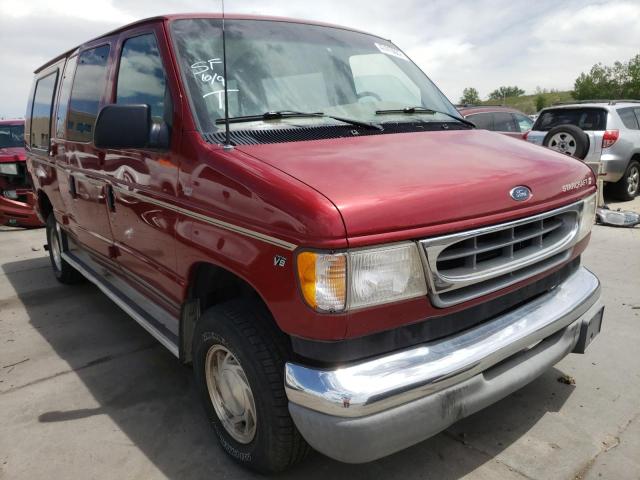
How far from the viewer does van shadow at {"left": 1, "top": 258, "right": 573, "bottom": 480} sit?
2.58m

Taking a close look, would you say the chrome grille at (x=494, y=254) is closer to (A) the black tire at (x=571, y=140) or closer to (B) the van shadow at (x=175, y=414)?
(B) the van shadow at (x=175, y=414)

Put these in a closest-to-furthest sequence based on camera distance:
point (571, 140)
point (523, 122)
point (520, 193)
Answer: point (520, 193), point (571, 140), point (523, 122)

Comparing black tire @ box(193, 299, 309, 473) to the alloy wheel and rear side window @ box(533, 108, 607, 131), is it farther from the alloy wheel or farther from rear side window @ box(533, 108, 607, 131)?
rear side window @ box(533, 108, 607, 131)

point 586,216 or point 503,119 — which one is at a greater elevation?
point 503,119

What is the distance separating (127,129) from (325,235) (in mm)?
1283

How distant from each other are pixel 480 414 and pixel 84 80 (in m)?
3.64

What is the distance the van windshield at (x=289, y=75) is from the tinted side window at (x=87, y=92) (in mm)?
1117

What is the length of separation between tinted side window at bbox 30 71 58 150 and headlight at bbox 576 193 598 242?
451 cm

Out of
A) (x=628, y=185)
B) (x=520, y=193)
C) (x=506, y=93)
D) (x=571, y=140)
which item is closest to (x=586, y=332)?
(x=520, y=193)

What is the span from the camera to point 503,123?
11148mm

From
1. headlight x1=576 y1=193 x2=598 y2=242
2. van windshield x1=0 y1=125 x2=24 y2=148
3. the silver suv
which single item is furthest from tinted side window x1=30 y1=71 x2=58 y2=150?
the silver suv

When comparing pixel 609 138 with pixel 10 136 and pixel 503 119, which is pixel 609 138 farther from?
pixel 10 136

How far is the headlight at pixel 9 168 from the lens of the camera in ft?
29.0

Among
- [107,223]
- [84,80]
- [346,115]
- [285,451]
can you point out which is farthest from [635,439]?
[84,80]
